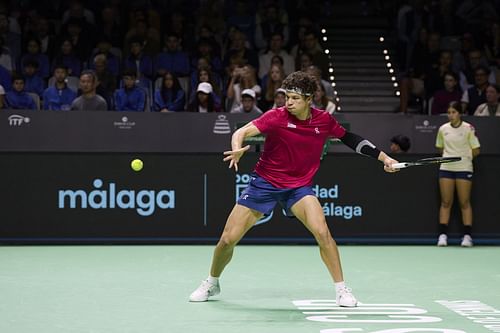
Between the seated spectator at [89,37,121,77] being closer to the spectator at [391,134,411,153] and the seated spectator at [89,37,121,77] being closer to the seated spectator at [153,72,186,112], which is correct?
the seated spectator at [153,72,186,112]

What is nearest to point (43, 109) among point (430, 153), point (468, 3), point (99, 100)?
point (99, 100)

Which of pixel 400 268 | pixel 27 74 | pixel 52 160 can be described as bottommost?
pixel 400 268

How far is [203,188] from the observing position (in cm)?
1392

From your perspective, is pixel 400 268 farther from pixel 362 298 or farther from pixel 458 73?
pixel 458 73

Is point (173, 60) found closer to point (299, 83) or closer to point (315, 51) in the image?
point (315, 51)

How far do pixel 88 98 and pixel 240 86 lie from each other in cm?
251

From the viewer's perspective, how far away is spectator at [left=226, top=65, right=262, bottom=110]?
1593cm

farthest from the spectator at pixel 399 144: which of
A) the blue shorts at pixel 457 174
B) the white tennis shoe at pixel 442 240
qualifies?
the white tennis shoe at pixel 442 240

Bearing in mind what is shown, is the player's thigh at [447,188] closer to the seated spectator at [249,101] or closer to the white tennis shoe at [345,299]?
the seated spectator at [249,101]

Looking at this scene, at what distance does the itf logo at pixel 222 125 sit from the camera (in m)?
14.8

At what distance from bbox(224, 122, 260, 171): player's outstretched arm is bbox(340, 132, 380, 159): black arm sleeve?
2.96 ft

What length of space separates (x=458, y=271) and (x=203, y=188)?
14.2 feet

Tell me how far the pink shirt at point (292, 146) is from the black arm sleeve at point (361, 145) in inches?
7.4

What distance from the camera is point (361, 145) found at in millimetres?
8398
